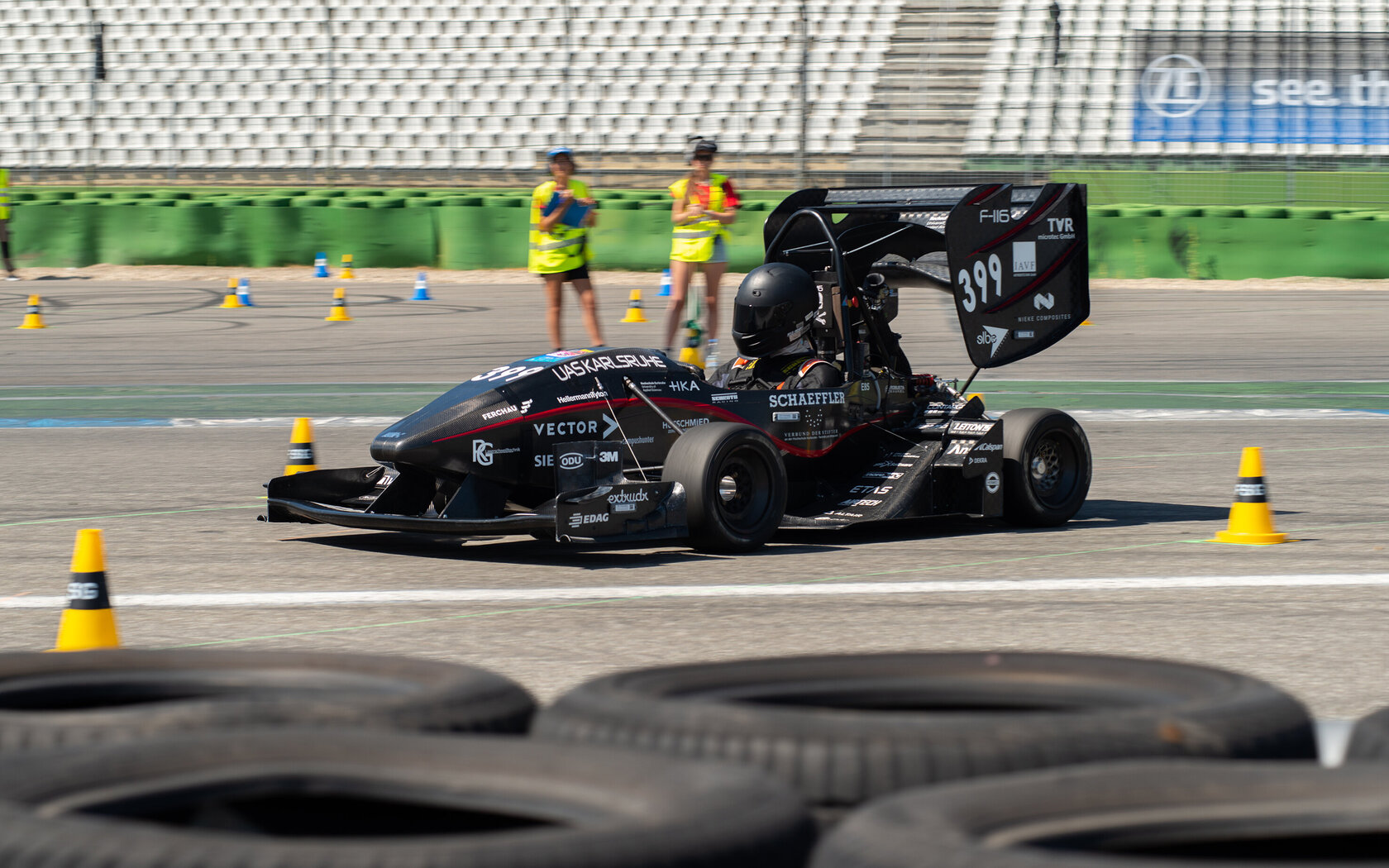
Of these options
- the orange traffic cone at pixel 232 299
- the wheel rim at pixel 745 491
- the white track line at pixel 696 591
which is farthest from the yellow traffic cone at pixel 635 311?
the white track line at pixel 696 591

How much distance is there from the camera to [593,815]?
9.17 feet

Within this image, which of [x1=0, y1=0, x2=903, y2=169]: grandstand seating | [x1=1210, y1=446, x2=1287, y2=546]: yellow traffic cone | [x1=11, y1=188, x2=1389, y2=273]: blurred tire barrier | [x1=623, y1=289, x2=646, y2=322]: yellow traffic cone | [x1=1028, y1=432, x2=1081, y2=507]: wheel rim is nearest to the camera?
[x1=1210, y1=446, x2=1287, y2=546]: yellow traffic cone

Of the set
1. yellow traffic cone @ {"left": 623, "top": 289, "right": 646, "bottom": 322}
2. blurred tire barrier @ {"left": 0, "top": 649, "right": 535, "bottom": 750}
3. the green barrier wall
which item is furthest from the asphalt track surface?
the green barrier wall

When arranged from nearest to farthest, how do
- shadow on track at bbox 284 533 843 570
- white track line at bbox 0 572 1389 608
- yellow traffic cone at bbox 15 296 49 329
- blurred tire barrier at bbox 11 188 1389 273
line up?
white track line at bbox 0 572 1389 608 < shadow on track at bbox 284 533 843 570 < yellow traffic cone at bbox 15 296 49 329 < blurred tire barrier at bbox 11 188 1389 273

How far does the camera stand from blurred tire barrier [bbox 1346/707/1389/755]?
340 centimetres

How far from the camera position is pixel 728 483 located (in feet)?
28.2

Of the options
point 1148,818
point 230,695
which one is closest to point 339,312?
point 230,695

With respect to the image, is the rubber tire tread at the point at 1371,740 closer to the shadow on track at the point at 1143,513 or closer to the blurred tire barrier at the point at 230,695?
the blurred tire barrier at the point at 230,695

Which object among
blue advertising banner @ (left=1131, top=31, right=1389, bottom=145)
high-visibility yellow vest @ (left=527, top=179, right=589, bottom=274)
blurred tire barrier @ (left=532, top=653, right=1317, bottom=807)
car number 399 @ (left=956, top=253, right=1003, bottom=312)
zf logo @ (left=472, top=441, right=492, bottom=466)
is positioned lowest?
blurred tire barrier @ (left=532, top=653, right=1317, bottom=807)

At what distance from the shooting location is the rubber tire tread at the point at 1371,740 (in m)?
3.40

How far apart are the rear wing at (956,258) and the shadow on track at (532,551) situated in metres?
1.44

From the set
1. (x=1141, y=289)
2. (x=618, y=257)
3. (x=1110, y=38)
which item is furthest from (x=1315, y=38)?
(x=618, y=257)

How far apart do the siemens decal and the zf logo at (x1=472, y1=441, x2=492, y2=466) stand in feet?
5.18

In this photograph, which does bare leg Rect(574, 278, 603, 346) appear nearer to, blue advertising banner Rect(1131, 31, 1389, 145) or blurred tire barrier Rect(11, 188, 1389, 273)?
blurred tire barrier Rect(11, 188, 1389, 273)
